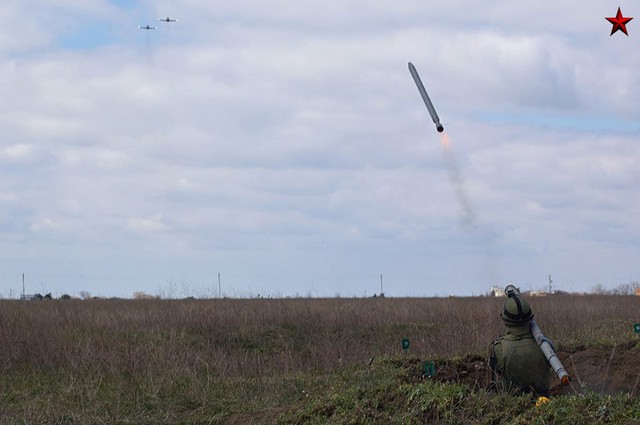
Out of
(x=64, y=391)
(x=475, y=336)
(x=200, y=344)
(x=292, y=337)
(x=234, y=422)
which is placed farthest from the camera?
(x=292, y=337)

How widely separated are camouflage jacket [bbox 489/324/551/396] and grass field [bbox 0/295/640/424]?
1.64ft

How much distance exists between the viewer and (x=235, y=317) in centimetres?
2522

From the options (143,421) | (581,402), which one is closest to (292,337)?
(143,421)

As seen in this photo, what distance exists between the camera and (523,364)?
11.3 m

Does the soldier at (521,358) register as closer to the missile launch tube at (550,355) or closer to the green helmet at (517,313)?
the green helmet at (517,313)

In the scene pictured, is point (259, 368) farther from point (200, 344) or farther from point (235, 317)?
point (235, 317)

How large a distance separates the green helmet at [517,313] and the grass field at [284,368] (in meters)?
0.95

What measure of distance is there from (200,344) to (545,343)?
12.0 metres

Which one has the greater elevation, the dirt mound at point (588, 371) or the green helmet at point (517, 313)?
the green helmet at point (517, 313)

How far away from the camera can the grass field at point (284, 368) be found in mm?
9594

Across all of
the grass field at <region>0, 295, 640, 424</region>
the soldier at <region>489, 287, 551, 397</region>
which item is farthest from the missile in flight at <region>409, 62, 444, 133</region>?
the soldier at <region>489, 287, 551, 397</region>

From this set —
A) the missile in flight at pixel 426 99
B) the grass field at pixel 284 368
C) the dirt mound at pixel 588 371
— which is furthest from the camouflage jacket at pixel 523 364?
the missile in flight at pixel 426 99

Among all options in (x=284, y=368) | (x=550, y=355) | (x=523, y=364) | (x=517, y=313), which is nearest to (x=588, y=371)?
(x=523, y=364)

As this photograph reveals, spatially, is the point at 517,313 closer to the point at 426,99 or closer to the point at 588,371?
the point at 588,371
